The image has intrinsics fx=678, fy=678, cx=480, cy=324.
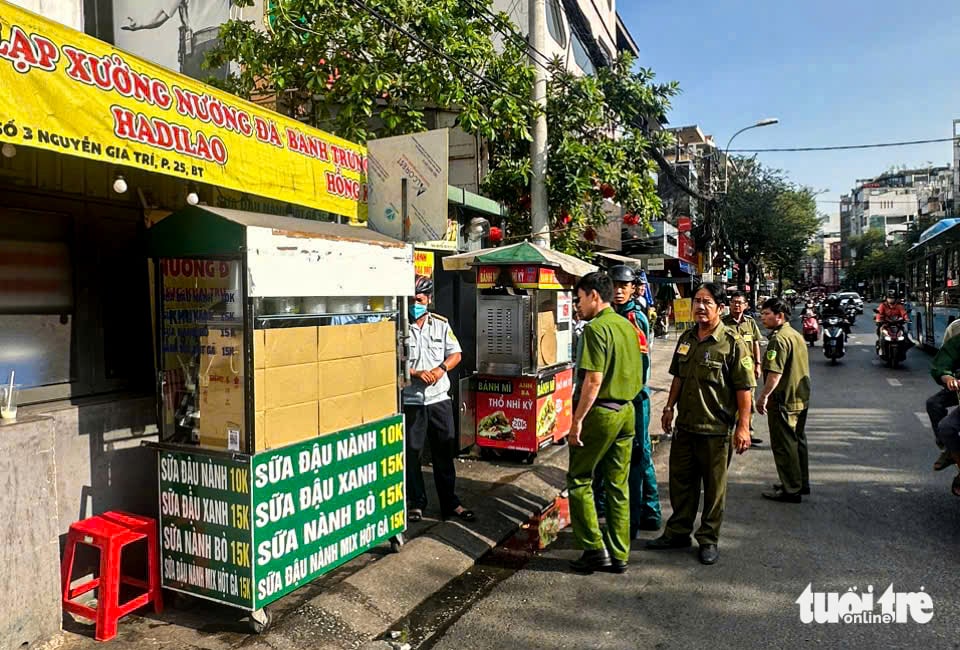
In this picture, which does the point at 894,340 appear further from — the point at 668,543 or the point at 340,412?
the point at 340,412

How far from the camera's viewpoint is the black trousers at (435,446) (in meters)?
5.36

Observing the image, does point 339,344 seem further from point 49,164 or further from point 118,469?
point 49,164

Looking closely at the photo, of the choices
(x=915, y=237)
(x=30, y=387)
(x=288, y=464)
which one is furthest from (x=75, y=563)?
(x=915, y=237)

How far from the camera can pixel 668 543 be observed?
4.79m

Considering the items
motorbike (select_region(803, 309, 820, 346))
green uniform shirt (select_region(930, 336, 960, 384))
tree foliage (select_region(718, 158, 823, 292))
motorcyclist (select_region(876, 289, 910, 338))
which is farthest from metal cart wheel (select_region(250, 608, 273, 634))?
tree foliage (select_region(718, 158, 823, 292))

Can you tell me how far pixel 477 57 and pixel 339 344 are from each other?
192 inches

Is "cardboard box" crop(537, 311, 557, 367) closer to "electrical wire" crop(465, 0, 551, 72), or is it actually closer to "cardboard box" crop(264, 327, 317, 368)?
"electrical wire" crop(465, 0, 551, 72)

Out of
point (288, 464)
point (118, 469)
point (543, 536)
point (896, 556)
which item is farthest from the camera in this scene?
point (543, 536)

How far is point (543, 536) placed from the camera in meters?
5.24

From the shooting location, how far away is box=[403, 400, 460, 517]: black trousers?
211 inches

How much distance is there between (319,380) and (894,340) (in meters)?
14.8

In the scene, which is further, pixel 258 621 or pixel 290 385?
pixel 290 385

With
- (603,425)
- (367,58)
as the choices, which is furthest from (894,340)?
(603,425)

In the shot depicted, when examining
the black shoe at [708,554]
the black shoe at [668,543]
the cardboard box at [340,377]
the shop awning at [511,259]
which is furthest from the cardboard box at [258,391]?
the shop awning at [511,259]
